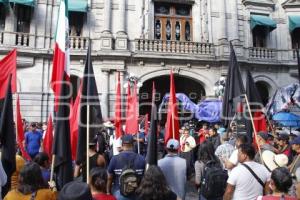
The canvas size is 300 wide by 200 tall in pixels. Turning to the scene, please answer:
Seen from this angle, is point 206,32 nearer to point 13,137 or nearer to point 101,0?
point 101,0

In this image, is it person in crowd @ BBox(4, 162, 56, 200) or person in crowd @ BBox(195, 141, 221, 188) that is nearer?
person in crowd @ BBox(4, 162, 56, 200)

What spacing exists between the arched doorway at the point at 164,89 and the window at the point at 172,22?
6.73ft

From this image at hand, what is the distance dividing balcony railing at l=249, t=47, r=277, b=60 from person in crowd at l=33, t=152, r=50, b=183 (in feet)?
48.2

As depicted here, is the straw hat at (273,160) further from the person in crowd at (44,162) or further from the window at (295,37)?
the window at (295,37)

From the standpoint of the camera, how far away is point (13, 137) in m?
4.61

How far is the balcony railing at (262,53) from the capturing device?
17.6 m

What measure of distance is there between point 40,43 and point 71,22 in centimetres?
197

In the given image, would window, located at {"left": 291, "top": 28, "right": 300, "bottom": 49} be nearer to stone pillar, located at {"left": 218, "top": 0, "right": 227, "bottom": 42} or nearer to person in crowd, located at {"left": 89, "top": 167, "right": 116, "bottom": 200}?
stone pillar, located at {"left": 218, "top": 0, "right": 227, "bottom": 42}

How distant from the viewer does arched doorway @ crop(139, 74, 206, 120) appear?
17.8 meters

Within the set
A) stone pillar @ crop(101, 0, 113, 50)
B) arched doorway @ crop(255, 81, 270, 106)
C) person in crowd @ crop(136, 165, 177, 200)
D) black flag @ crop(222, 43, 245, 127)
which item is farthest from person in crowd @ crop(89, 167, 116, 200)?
arched doorway @ crop(255, 81, 270, 106)

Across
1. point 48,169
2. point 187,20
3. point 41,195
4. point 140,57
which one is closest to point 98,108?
point 48,169

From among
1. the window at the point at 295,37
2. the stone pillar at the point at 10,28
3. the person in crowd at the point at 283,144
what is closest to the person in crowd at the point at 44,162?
the person in crowd at the point at 283,144

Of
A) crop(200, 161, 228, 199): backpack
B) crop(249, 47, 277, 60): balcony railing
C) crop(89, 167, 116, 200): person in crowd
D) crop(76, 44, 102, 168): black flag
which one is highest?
crop(249, 47, 277, 60): balcony railing

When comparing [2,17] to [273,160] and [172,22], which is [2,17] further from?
[273,160]
